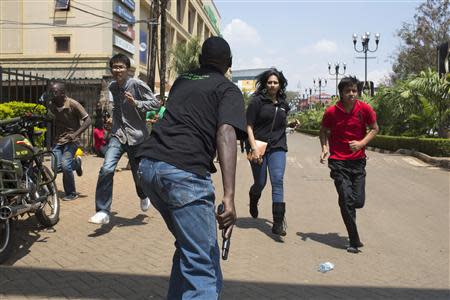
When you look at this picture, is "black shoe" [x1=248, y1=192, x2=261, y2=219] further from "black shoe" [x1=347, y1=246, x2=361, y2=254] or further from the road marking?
the road marking

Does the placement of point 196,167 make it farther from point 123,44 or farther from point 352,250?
point 123,44

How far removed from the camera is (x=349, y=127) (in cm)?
567

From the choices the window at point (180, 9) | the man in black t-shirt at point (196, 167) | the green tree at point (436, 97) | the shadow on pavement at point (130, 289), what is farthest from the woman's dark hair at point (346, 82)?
the window at point (180, 9)

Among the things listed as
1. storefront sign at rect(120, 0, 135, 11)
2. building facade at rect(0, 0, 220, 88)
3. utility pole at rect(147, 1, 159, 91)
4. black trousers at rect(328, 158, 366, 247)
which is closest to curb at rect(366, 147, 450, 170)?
utility pole at rect(147, 1, 159, 91)

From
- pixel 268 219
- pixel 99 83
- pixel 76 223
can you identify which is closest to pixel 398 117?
pixel 99 83

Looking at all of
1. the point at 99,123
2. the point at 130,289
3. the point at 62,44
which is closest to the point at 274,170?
the point at 130,289

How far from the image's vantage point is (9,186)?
4.95 metres

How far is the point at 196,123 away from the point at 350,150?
315 cm

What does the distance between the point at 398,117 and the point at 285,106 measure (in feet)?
58.9

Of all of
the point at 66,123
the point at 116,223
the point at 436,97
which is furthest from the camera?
the point at 436,97

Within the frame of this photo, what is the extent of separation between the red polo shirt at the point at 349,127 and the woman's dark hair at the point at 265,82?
31.3 inches

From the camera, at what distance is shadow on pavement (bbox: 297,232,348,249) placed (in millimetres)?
5887

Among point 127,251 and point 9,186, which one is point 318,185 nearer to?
point 127,251

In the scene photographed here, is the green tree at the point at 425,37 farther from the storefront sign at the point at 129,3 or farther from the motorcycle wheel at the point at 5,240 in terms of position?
the motorcycle wheel at the point at 5,240
